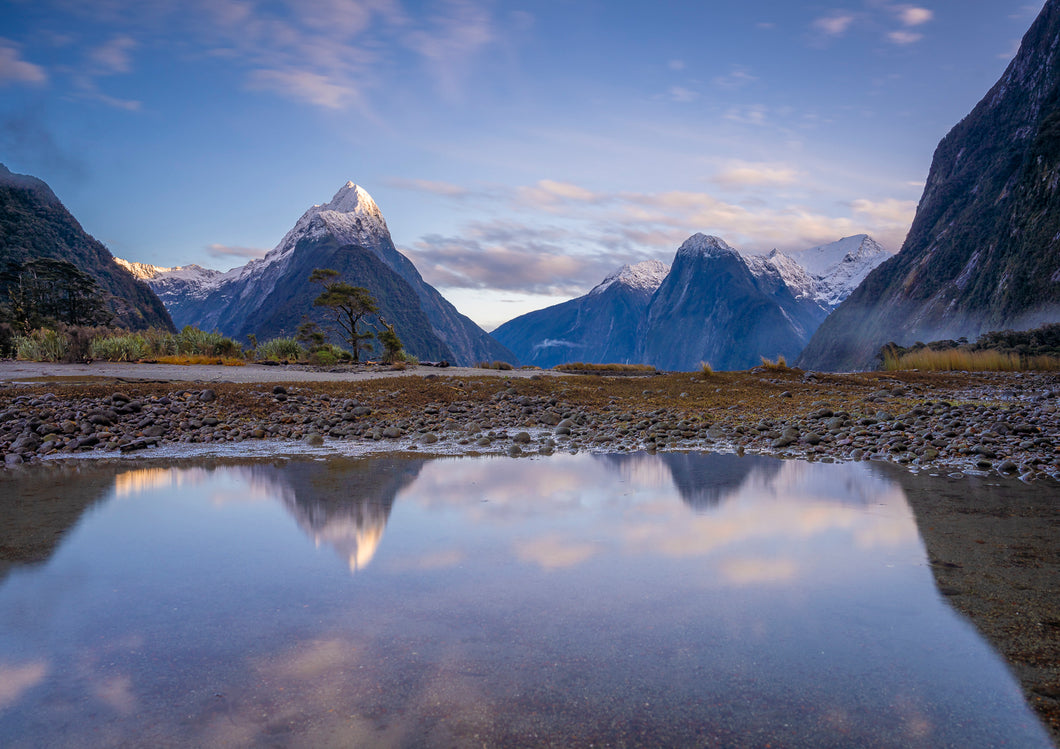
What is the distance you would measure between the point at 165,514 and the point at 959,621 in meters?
7.30

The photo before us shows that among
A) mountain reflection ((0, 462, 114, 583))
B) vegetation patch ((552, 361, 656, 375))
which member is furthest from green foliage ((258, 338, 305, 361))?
mountain reflection ((0, 462, 114, 583))

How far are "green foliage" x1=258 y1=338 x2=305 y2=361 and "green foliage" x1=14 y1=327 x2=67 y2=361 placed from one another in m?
8.57

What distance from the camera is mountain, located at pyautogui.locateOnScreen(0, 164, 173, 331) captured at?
281 feet

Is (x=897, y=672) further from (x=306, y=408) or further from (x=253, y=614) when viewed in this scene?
(x=306, y=408)

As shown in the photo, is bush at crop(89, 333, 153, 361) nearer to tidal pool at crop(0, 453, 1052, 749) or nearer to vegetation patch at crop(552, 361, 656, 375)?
tidal pool at crop(0, 453, 1052, 749)

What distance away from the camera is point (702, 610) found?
392 centimetres

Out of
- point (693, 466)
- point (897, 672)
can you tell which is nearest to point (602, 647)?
point (897, 672)

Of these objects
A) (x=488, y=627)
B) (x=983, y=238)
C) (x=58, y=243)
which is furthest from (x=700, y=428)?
(x=58, y=243)

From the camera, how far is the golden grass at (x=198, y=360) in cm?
2330

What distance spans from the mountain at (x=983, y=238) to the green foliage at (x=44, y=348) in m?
66.8

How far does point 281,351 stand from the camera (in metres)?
29.9

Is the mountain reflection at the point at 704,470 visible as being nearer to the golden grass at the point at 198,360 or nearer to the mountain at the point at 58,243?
the golden grass at the point at 198,360

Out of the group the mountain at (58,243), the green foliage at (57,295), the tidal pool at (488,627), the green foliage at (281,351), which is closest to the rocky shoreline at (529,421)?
the tidal pool at (488,627)

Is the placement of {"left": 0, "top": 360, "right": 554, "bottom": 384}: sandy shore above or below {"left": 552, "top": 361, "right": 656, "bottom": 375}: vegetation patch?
below
